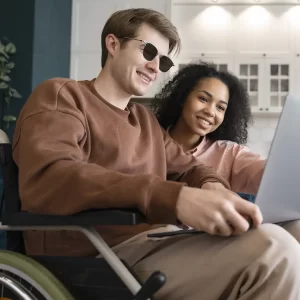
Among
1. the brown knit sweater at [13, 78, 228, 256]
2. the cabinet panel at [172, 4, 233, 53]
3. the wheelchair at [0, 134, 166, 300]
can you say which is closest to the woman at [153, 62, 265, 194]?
the brown knit sweater at [13, 78, 228, 256]

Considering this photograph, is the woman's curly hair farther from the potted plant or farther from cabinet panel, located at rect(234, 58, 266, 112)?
cabinet panel, located at rect(234, 58, 266, 112)

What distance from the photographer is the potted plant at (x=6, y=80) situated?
3568 millimetres

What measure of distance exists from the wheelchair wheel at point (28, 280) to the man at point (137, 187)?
0.12m

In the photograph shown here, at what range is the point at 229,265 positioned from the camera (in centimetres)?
82

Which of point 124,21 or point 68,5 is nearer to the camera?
point 124,21

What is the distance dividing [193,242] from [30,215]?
293 mm

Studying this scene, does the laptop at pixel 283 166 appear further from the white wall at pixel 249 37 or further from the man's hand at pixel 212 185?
the white wall at pixel 249 37

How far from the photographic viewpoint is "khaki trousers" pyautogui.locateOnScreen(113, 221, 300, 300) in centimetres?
78

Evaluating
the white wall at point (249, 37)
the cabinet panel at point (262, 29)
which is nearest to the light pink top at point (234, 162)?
the white wall at point (249, 37)

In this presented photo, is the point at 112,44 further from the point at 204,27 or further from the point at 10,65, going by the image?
the point at 204,27

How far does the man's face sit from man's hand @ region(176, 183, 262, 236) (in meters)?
0.56

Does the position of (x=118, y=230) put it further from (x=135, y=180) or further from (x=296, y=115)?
(x=296, y=115)

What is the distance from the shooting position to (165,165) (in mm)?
1327

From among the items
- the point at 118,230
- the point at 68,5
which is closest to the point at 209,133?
the point at 118,230
